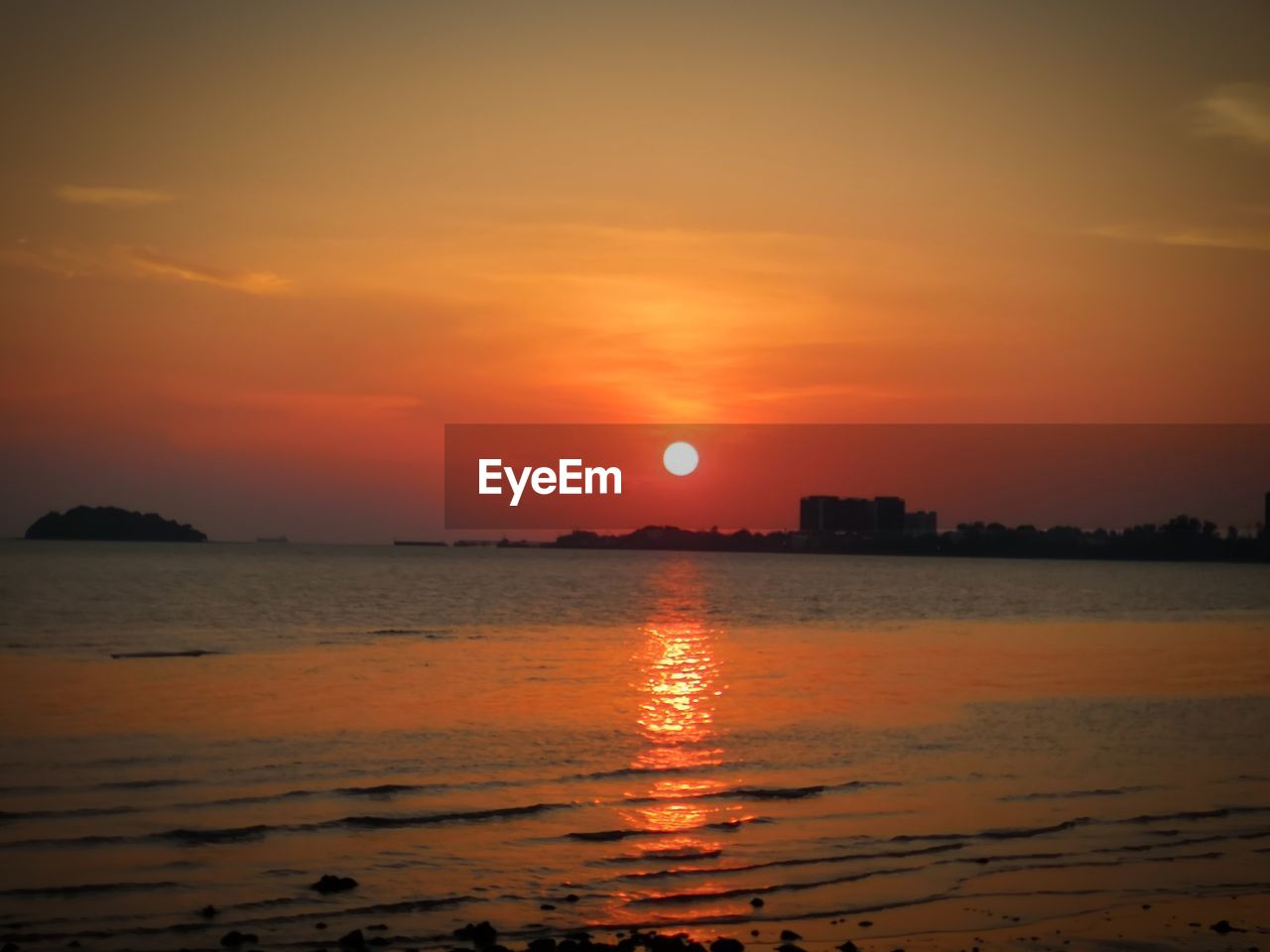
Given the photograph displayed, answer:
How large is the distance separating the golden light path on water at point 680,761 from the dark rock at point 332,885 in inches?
145

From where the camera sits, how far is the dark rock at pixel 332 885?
16375 mm

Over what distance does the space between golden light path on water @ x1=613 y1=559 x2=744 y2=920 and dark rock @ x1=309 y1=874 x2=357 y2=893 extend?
367 cm

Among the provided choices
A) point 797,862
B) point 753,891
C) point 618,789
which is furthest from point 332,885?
point 618,789

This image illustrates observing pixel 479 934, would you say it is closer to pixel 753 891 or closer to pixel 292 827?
pixel 753 891

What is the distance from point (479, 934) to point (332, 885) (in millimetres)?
3097

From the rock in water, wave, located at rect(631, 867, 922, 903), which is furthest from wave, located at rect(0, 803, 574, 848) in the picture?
the rock in water

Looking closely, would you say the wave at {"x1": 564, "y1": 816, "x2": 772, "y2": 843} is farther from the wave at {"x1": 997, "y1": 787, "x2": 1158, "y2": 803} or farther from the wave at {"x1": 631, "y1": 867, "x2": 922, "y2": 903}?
the wave at {"x1": 997, "y1": 787, "x2": 1158, "y2": 803}

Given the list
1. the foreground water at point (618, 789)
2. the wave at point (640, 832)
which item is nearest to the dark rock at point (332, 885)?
the foreground water at point (618, 789)

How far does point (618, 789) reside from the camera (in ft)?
77.2

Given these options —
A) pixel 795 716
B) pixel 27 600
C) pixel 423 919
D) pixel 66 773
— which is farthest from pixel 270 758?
pixel 27 600

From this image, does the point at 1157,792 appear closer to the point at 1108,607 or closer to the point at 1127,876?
the point at 1127,876

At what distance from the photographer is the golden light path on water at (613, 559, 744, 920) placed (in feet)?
62.8

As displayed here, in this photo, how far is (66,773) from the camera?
78.3 ft

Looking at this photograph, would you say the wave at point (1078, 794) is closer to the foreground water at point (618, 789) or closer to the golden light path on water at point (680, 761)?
the foreground water at point (618, 789)
